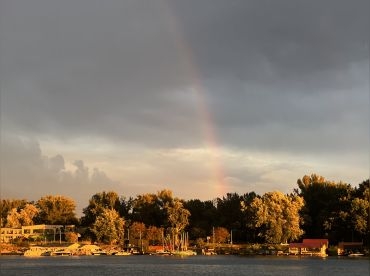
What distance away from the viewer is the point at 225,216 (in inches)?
5399

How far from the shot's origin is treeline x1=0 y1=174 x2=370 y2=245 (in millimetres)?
116812

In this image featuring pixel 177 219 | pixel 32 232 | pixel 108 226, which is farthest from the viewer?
pixel 32 232

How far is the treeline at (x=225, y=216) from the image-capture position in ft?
383

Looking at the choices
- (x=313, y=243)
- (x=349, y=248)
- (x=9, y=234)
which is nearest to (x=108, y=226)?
(x=9, y=234)

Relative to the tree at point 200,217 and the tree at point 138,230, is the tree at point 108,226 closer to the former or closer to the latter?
the tree at point 138,230

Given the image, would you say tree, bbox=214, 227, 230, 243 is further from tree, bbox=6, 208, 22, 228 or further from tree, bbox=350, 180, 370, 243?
tree, bbox=6, 208, 22, 228

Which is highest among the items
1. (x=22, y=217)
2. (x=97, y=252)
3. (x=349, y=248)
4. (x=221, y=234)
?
(x=22, y=217)

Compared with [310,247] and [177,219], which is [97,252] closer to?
[177,219]

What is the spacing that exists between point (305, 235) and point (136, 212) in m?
43.1

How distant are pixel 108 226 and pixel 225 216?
90.3ft

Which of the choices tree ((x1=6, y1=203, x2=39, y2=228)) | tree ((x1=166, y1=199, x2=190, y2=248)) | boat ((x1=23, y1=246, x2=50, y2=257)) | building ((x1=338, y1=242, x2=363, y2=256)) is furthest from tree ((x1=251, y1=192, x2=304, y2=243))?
tree ((x1=6, y1=203, x2=39, y2=228))

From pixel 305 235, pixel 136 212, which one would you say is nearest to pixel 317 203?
pixel 305 235

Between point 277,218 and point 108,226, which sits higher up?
point 277,218

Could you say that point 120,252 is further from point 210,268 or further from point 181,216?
point 210,268
